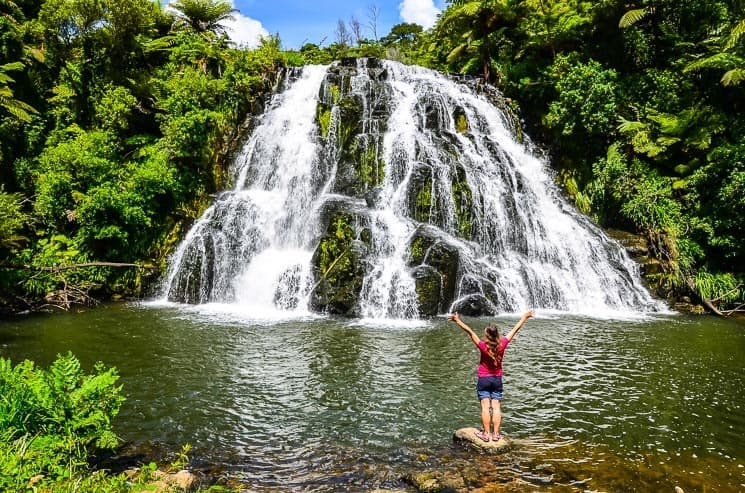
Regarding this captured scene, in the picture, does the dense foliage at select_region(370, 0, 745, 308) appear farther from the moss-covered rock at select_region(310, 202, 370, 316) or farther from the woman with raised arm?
the woman with raised arm

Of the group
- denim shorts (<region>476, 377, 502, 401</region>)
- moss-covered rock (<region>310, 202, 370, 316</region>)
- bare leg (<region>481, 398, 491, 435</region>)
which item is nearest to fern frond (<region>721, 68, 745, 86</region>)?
Result: moss-covered rock (<region>310, 202, 370, 316</region>)

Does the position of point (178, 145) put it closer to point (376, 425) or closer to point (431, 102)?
point (431, 102)

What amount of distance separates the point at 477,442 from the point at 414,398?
1.98 m

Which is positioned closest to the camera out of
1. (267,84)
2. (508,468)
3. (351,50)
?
(508,468)

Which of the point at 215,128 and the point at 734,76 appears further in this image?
the point at 215,128

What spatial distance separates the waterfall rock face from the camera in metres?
14.8

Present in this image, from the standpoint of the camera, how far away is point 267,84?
25422 millimetres

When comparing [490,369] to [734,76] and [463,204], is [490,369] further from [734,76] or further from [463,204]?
[734,76]

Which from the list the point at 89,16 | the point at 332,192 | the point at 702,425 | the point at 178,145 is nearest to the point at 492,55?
the point at 332,192

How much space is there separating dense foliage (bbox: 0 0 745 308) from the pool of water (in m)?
4.11

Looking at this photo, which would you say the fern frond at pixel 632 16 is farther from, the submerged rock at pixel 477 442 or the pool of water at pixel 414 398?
the submerged rock at pixel 477 442

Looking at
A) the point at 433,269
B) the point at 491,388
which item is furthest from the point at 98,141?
the point at 491,388

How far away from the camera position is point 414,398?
7797 millimetres

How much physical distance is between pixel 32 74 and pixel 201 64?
7261 mm
